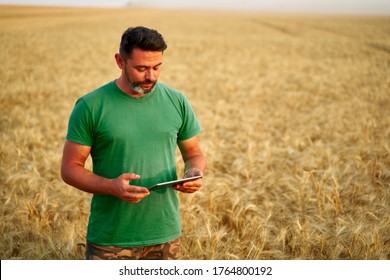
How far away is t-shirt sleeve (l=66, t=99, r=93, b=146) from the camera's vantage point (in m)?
2.19

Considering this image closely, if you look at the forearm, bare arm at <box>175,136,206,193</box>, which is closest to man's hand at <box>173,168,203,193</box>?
bare arm at <box>175,136,206,193</box>

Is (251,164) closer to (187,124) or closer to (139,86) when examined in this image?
(187,124)

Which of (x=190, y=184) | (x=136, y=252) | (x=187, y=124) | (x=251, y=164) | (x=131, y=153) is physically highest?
(x=187, y=124)

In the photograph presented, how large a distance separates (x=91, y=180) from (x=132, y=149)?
0.28 meters

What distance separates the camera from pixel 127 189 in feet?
6.79

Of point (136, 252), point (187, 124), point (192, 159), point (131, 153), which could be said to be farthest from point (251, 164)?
point (131, 153)

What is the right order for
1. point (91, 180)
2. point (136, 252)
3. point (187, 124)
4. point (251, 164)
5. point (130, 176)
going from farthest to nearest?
point (251, 164) < point (187, 124) < point (136, 252) < point (91, 180) < point (130, 176)

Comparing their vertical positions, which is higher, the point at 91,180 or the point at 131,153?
the point at 131,153

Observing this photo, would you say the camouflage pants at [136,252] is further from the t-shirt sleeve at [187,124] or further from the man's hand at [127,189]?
the t-shirt sleeve at [187,124]

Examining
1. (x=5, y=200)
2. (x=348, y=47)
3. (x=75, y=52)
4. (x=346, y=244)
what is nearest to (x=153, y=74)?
(x=346, y=244)

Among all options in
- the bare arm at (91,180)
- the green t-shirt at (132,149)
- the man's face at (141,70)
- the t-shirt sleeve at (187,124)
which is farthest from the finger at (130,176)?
the t-shirt sleeve at (187,124)

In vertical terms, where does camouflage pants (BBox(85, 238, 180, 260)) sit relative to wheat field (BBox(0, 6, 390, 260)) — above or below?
above

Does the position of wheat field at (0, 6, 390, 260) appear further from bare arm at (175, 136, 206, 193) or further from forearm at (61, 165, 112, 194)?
bare arm at (175, 136, 206, 193)

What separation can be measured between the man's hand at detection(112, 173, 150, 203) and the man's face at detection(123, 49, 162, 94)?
0.47 metres
